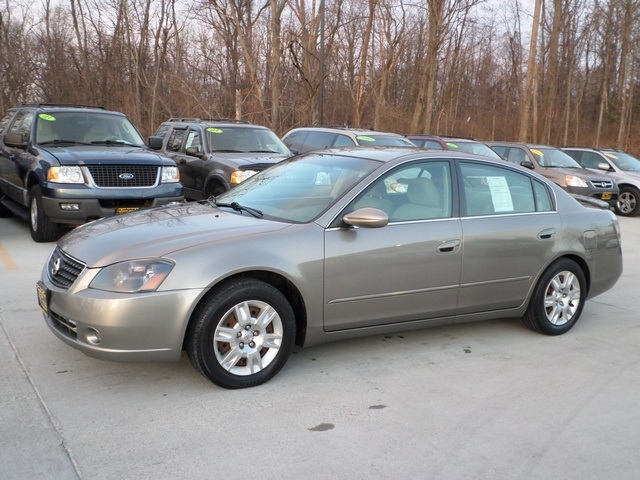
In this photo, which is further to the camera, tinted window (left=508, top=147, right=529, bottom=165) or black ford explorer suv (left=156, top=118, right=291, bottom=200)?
tinted window (left=508, top=147, right=529, bottom=165)

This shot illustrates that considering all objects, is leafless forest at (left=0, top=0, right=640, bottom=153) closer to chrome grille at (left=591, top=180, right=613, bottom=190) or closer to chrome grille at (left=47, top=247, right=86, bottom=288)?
chrome grille at (left=591, top=180, right=613, bottom=190)

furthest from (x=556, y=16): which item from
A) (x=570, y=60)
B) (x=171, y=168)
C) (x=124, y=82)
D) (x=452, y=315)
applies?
(x=452, y=315)

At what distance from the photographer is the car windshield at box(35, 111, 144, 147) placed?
902cm

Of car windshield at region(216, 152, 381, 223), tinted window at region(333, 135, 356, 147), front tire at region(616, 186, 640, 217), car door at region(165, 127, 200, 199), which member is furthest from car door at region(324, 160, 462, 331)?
front tire at region(616, 186, 640, 217)

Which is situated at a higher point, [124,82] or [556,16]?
[556,16]

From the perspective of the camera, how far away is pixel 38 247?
27.1 feet

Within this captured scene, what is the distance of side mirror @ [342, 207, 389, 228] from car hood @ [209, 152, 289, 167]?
5793mm

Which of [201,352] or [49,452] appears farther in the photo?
[201,352]

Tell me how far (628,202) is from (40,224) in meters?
13.4

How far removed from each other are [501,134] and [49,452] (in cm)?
5110

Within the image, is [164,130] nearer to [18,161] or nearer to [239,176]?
[239,176]

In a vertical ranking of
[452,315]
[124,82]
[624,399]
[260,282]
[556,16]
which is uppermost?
[556,16]

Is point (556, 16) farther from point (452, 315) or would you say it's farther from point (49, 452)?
point (49, 452)

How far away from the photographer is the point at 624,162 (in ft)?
54.5
